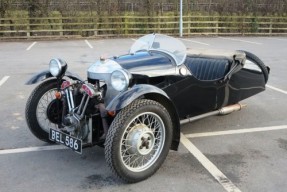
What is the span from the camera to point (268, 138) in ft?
16.0

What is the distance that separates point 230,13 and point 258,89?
1805 centimetres

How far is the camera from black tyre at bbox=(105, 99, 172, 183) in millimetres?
3436

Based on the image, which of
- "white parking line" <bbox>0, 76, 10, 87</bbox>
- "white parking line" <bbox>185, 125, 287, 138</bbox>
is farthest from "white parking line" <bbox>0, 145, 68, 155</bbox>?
"white parking line" <bbox>0, 76, 10, 87</bbox>

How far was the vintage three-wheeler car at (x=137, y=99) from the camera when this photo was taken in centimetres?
361

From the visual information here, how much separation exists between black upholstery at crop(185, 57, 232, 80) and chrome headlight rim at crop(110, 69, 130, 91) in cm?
167

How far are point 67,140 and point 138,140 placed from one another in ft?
2.37

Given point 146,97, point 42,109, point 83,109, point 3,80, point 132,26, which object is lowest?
point 3,80

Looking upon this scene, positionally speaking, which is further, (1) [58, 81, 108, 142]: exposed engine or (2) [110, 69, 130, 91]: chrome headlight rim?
(1) [58, 81, 108, 142]: exposed engine

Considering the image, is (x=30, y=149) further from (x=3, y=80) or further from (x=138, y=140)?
(x=3, y=80)

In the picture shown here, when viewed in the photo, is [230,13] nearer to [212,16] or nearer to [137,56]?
[212,16]

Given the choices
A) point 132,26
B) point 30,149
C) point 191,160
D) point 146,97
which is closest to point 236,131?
point 191,160

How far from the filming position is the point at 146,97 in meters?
3.88

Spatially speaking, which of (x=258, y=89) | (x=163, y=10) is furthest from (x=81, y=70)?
(x=163, y=10)

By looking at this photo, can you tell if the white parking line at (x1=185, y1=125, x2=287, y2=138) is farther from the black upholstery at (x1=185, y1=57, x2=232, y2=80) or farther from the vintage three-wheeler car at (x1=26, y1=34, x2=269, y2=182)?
the black upholstery at (x1=185, y1=57, x2=232, y2=80)
